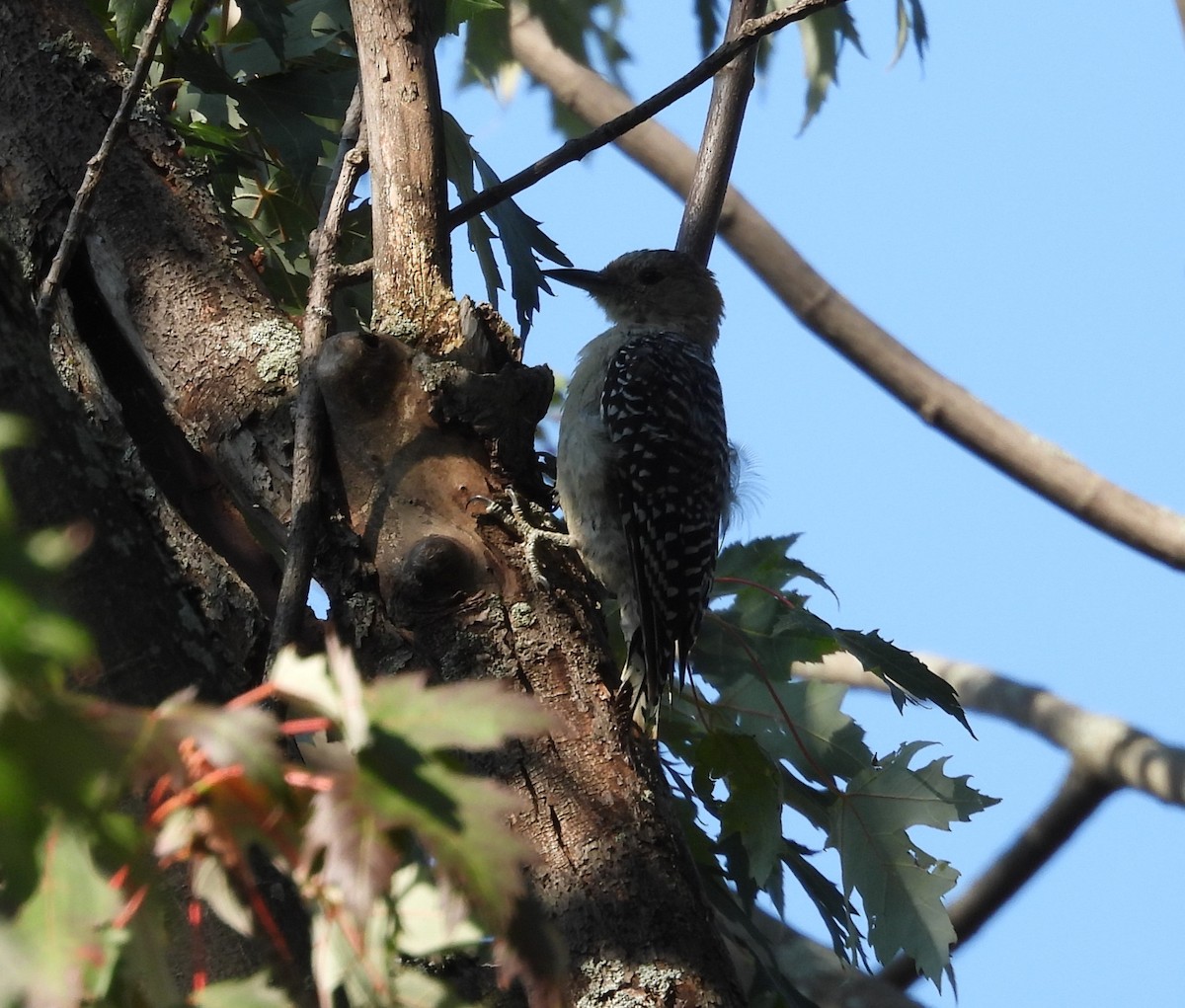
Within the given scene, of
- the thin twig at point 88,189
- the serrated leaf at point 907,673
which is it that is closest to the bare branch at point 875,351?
the serrated leaf at point 907,673

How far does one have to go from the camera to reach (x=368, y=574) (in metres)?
2.91

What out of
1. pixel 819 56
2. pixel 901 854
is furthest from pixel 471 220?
pixel 819 56

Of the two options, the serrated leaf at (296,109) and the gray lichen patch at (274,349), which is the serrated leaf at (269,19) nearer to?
the serrated leaf at (296,109)

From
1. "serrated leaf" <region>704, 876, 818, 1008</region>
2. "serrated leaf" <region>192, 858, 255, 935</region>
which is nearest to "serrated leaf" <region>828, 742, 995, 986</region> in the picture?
"serrated leaf" <region>704, 876, 818, 1008</region>

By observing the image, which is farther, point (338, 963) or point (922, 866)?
point (922, 866)

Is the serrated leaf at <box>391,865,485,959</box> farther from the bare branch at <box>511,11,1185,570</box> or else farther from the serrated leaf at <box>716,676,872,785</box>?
the bare branch at <box>511,11,1185,570</box>

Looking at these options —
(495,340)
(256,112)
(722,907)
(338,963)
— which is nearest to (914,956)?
(722,907)

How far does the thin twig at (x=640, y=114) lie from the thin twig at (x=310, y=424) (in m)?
0.31

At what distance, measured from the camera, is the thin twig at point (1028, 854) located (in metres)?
6.17

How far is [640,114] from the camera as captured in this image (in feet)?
11.2

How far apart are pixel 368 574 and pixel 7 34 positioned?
1627 millimetres

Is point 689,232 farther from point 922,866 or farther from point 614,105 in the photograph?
point 614,105

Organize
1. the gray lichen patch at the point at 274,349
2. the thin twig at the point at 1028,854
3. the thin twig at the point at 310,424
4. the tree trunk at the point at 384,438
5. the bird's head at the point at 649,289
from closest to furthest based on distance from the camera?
the tree trunk at the point at 384,438 → the thin twig at the point at 310,424 → the gray lichen patch at the point at 274,349 → the bird's head at the point at 649,289 → the thin twig at the point at 1028,854

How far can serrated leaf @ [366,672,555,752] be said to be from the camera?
118cm
